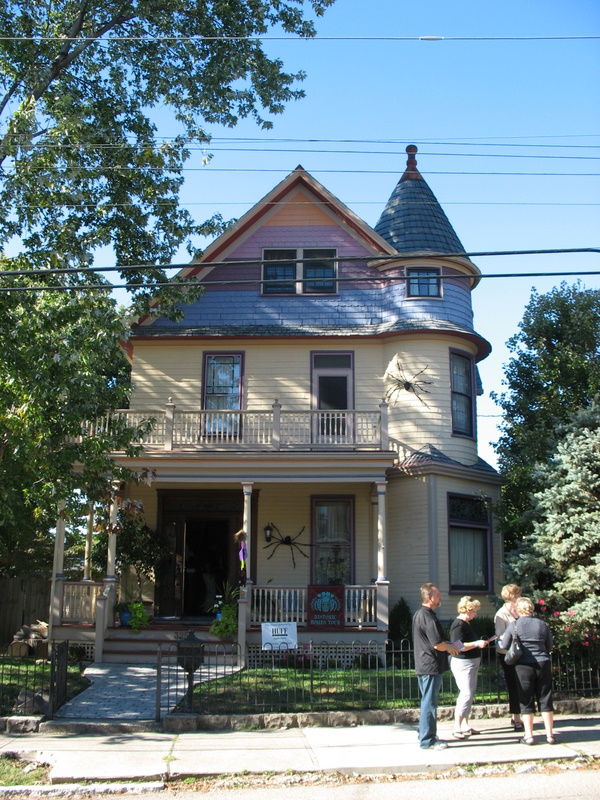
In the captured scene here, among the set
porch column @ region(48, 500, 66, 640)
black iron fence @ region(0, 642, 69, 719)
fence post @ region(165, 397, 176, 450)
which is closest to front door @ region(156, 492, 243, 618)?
fence post @ region(165, 397, 176, 450)

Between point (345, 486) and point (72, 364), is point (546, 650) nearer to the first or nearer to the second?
point (72, 364)

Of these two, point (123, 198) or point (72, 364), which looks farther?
point (123, 198)

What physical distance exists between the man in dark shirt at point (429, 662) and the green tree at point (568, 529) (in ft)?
12.7

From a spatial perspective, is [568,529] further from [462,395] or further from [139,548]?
[139,548]

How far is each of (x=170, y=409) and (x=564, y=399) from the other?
8.21m

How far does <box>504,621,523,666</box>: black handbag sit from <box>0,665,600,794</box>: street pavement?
0.97 m

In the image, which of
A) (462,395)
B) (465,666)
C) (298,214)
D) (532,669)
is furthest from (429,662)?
(298,214)

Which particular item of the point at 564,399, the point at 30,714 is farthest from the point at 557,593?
the point at 30,714

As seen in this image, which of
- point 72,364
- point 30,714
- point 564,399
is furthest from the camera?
point 564,399

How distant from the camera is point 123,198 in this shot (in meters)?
15.7

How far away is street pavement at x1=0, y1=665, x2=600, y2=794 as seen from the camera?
29.3 feet

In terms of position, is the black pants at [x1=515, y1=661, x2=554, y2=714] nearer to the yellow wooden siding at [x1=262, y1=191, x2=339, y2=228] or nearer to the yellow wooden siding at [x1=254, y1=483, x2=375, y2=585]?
the yellow wooden siding at [x1=254, y1=483, x2=375, y2=585]

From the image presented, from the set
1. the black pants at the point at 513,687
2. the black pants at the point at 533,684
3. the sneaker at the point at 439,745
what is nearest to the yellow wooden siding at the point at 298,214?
the black pants at the point at 513,687

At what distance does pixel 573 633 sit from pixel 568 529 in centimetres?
190
